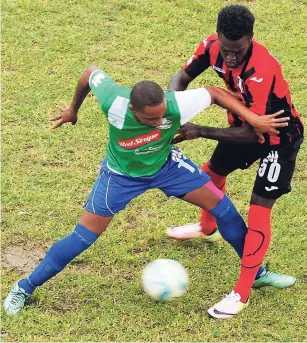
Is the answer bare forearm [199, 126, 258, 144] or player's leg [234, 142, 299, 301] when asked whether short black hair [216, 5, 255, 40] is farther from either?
player's leg [234, 142, 299, 301]

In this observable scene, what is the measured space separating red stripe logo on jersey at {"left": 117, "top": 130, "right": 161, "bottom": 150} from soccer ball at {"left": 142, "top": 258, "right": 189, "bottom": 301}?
3.22ft

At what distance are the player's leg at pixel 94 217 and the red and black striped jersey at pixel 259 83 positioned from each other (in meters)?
0.97

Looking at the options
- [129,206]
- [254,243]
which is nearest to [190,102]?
[254,243]

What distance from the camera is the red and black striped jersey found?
4703mm

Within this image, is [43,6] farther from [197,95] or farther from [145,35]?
[197,95]

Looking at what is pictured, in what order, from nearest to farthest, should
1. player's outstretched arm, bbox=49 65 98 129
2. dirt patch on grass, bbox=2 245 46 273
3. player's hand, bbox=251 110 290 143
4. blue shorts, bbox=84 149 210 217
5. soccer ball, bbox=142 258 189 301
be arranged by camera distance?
player's hand, bbox=251 110 290 143 → blue shorts, bbox=84 149 210 217 → player's outstretched arm, bbox=49 65 98 129 → soccer ball, bbox=142 258 189 301 → dirt patch on grass, bbox=2 245 46 273

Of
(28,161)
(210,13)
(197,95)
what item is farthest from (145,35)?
(197,95)

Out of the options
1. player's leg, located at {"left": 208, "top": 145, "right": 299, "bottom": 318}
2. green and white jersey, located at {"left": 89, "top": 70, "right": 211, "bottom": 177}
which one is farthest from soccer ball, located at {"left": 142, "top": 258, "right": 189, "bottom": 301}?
green and white jersey, located at {"left": 89, "top": 70, "right": 211, "bottom": 177}

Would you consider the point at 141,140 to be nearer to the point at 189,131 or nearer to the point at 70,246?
the point at 189,131

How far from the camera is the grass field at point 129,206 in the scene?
5207 mm

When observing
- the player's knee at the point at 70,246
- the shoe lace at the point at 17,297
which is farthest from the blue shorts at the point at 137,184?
the shoe lace at the point at 17,297

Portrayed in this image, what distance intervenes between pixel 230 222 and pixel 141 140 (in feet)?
3.22

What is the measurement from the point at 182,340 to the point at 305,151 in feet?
9.52

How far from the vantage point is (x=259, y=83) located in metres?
4.69
